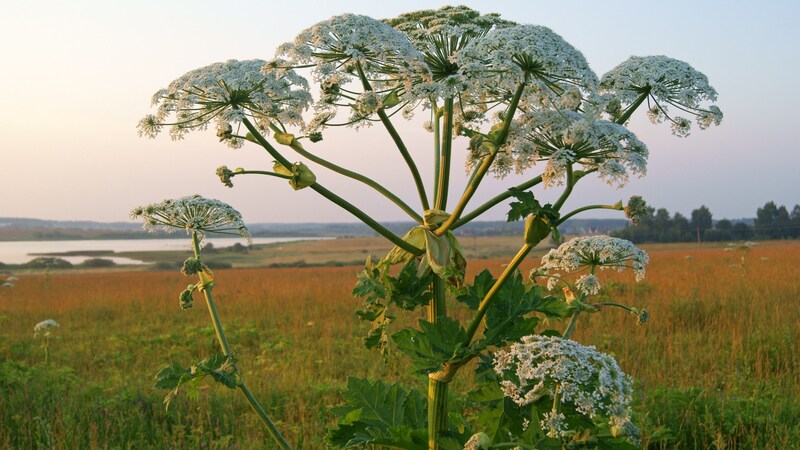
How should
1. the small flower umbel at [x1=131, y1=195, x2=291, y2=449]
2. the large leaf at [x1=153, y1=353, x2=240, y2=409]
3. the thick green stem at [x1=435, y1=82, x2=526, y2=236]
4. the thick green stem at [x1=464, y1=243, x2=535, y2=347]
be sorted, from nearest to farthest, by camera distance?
the thick green stem at [x1=435, y1=82, x2=526, y2=236]
the thick green stem at [x1=464, y1=243, x2=535, y2=347]
the large leaf at [x1=153, y1=353, x2=240, y2=409]
the small flower umbel at [x1=131, y1=195, x2=291, y2=449]

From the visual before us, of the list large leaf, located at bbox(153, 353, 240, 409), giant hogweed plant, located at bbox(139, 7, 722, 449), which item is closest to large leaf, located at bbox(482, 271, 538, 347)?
giant hogweed plant, located at bbox(139, 7, 722, 449)

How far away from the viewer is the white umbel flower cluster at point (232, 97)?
275 centimetres

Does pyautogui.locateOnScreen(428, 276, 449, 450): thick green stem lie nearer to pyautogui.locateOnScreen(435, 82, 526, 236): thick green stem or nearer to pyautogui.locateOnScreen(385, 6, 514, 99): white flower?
pyautogui.locateOnScreen(435, 82, 526, 236): thick green stem

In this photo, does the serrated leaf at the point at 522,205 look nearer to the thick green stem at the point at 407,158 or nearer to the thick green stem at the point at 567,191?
the thick green stem at the point at 567,191

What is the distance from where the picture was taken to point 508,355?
102 inches

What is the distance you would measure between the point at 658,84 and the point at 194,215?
245 centimetres

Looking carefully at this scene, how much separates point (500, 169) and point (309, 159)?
0.84 m

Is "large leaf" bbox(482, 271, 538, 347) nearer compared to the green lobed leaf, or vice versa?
"large leaf" bbox(482, 271, 538, 347)

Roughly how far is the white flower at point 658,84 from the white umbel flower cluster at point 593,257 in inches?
31.9

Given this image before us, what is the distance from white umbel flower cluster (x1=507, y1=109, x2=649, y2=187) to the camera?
2.59 m

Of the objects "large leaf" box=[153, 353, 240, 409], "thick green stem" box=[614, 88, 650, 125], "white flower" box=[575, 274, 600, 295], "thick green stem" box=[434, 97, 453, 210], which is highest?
"thick green stem" box=[614, 88, 650, 125]

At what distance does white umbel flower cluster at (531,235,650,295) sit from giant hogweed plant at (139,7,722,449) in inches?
28.0

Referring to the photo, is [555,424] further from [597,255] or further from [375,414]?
[597,255]

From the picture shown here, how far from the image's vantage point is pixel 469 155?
9.61 feet
